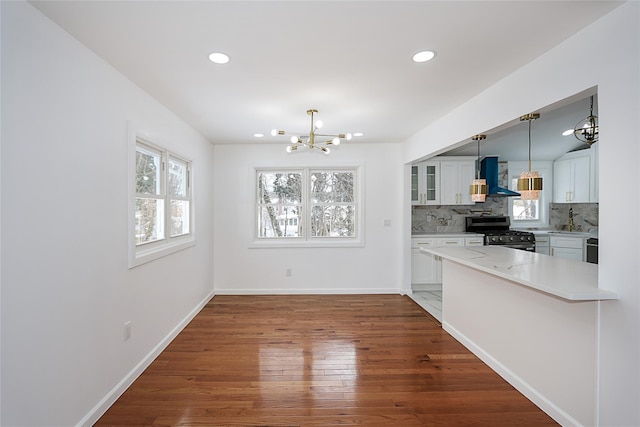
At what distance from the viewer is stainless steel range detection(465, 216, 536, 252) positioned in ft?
16.2

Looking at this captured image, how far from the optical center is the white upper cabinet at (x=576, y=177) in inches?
196

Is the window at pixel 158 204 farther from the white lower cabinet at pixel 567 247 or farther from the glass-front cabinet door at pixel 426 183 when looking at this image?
the white lower cabinet at pixel 567 247

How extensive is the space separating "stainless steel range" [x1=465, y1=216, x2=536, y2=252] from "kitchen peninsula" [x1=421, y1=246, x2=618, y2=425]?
6.69 ft

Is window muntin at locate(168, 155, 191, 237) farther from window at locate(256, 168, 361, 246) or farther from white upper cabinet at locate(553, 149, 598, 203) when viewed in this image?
white upper cabinet at locate(553, 149, 598, 203)

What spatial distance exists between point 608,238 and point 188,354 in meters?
3.36

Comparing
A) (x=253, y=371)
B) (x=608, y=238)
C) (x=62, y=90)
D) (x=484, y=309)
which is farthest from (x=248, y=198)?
(x=608, y=238)

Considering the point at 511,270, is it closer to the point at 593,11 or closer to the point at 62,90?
the point at 593,11

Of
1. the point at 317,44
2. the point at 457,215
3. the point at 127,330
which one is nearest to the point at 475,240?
the point at 457,215

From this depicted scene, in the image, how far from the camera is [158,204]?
10.1 feet

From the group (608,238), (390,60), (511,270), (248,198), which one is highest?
(390,60)

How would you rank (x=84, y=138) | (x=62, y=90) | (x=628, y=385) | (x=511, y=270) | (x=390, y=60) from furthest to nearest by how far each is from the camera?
(x=511, y=270)
(x=390, y=60)
(x=84, y=138)
(x=62, y=90)
(x=628, y=385)

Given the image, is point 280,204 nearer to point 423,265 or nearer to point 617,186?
point 423,265

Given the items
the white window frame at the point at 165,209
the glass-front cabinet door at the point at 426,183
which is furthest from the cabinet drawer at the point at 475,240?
the white window frame at the point at 165,209

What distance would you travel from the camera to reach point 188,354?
9.35 feet
